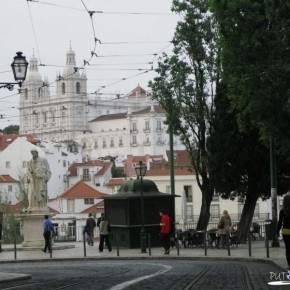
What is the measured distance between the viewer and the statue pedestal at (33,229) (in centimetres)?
3931

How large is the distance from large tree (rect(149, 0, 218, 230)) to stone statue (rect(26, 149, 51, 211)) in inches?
239

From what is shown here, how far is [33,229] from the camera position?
131ft

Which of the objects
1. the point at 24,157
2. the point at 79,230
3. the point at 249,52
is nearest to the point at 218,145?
the point at 249,52

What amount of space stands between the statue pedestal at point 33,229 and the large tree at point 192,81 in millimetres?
7194

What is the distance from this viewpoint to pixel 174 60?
40281 millimetres

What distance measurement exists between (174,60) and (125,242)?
849cm

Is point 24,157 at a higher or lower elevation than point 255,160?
higher

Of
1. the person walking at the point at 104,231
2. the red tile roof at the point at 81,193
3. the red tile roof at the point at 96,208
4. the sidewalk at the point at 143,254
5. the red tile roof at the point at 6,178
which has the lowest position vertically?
the sidewalk at the point at 143,254

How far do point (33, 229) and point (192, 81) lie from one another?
9691mm

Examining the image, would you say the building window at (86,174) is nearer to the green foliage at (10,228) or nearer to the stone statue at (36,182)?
the green foliage at (10,228)

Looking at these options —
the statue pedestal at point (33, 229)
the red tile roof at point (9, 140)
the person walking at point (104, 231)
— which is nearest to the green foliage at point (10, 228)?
the statue pedestal at point (33, 229)

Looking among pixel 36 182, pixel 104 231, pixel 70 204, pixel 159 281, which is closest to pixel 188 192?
pixel 70 204

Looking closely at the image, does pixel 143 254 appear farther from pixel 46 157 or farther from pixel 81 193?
pixel 46 157

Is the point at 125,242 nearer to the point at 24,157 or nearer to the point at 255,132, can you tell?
the point at 255,132
